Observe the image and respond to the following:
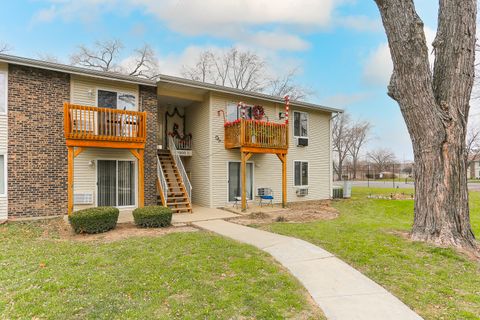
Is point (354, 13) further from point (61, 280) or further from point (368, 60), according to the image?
point (61, 280)

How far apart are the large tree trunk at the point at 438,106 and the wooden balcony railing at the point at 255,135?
6.17 meters

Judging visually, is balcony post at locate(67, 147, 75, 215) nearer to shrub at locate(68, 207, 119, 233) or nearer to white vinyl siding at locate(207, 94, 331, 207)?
shrub at locate(68, 207, 119, 233)

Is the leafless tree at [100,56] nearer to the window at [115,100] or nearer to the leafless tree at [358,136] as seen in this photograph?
the window at [115,100]

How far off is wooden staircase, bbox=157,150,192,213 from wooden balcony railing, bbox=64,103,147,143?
2.77 metres

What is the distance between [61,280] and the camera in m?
4.09

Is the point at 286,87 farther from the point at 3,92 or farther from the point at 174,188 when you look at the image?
the point at 3,92

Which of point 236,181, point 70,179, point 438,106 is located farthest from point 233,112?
point 438,106

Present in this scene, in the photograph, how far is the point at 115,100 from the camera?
1074 centimetres

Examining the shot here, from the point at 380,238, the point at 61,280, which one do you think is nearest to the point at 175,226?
the point at 61,280

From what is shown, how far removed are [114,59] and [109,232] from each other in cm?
2525

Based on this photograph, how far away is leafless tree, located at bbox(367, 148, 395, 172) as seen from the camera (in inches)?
2096

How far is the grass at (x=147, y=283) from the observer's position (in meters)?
3.27

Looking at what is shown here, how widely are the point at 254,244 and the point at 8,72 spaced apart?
9470mm

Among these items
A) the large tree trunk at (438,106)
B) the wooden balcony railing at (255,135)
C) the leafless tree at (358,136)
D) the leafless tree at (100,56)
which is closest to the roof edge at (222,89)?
the wooden balcony railing at (255,135)
